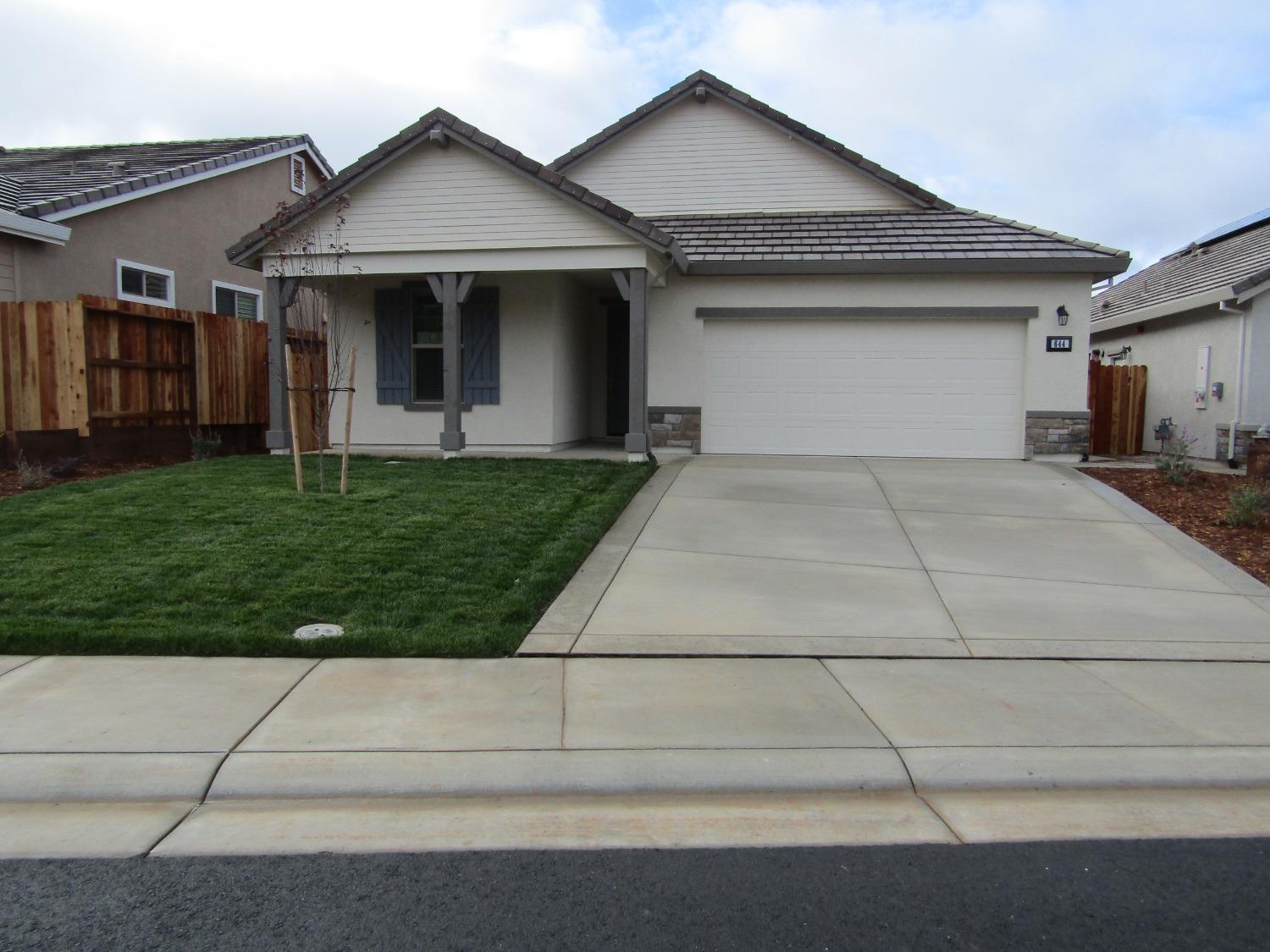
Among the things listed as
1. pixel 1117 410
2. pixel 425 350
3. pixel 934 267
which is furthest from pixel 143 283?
pixel 1117 410

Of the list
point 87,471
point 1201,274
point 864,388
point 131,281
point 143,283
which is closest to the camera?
point 87,471

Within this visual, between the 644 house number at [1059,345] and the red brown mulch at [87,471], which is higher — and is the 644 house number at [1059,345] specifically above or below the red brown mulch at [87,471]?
above

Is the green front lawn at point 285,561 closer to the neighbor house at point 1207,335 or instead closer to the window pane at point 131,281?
the window pane at point 131,281

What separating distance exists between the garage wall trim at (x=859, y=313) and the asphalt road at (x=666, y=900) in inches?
441

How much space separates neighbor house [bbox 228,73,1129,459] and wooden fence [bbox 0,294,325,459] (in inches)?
61.3

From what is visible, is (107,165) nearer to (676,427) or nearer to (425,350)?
(425,350)

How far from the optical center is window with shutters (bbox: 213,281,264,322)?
1831 cm

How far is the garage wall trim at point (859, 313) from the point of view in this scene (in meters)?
14.1

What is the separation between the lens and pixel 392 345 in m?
14.8

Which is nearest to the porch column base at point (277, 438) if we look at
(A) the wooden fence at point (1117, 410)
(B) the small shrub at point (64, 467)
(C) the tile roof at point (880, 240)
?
(B) the small shrub at point (64, 467)

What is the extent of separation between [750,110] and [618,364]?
5.06 meters

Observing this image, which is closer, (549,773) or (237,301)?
(549,773)

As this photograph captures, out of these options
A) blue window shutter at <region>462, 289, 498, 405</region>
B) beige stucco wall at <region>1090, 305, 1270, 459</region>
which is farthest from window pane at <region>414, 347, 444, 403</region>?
beige stucco wall at <region>1090, 305, 1270, 459</region>

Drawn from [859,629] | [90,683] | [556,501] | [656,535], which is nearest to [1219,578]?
[859,629]
